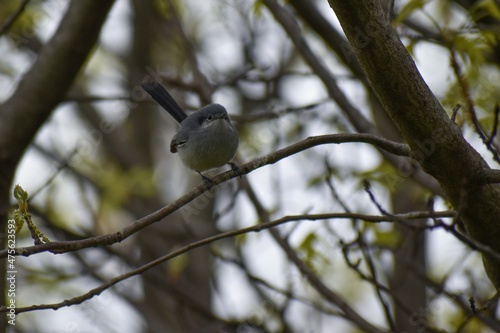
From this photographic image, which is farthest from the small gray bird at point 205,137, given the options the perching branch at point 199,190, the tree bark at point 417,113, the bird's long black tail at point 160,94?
the tree bark at point 417,113

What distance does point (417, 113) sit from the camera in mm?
2195

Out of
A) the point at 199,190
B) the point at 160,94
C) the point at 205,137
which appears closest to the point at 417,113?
the point at 199,190

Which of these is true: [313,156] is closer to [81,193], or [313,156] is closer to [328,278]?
[328,278]

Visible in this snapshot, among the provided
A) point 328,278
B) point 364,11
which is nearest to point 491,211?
point 364,11

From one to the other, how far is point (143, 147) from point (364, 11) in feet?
20.5

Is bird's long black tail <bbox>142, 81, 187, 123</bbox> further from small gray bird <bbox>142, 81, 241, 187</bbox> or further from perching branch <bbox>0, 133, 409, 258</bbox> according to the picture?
perching branch <bbox>0, 133, 409, 258</bbox>

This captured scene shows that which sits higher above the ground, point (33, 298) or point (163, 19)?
point (163, 19)

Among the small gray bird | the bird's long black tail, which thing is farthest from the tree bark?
the bird's long black tail

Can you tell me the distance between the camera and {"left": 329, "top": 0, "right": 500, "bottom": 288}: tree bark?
209cm

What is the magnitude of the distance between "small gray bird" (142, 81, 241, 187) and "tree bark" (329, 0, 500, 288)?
171 cm

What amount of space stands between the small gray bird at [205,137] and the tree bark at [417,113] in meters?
1.71

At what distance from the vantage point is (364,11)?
6.70ft

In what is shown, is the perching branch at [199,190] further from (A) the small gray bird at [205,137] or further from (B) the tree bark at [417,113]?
(A) the small gray bird at [205,137]

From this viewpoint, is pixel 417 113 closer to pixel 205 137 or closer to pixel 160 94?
pixel 205 137
